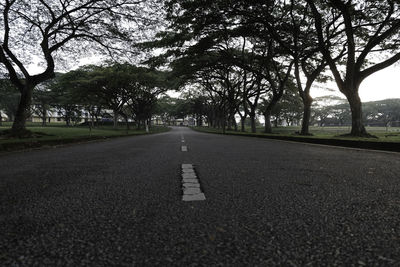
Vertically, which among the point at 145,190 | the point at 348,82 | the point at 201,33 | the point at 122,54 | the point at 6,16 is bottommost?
the point at 145,190

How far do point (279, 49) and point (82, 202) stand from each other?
16.4 metres

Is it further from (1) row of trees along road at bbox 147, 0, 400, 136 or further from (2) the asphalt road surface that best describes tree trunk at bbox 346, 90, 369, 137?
(2) the asphalt road surface

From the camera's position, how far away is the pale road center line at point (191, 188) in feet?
6.27

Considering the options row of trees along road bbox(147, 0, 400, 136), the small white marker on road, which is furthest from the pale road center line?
row of trees along road bbox(147, 0, 400, 136)

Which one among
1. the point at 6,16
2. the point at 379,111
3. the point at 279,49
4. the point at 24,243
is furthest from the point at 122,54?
the point at 379,111

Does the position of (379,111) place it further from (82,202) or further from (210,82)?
(82,202)

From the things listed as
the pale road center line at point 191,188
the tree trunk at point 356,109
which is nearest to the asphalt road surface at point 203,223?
the pale road center line at point 191,188

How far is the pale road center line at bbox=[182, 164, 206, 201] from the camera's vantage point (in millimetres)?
1910

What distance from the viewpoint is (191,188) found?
7.25 feet

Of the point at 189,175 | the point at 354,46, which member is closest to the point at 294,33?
the point at 354,46

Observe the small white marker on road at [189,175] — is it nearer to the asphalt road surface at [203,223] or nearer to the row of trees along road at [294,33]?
the asphalt road surface at [203,223]

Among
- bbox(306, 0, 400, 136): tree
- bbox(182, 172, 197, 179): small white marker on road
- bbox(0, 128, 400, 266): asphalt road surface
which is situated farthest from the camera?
bbox(306, 0, 400, 136): tree

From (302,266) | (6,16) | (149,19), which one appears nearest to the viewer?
(302,266)

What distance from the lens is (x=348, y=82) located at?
9.77 metres
